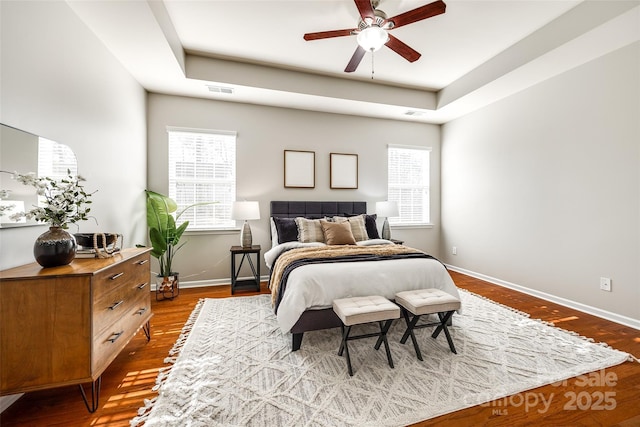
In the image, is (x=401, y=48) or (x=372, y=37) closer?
(x=372, y=37)

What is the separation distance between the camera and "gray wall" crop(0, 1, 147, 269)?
168 cm

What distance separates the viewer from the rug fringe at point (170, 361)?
1535 mm

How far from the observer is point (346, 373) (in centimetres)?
194

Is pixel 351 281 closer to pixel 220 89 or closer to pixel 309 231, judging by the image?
pixel 309 231

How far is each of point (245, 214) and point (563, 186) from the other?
13.3ft

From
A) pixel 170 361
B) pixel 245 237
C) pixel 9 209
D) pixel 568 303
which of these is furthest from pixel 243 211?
pixel 568 303

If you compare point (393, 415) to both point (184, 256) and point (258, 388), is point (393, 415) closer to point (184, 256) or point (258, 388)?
point (258, 388)

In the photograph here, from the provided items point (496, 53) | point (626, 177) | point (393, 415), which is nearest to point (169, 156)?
point (393, 415)

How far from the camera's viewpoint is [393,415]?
61.1 inches

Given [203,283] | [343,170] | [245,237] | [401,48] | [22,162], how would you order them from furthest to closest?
1. [343,170]
2. [203,283]
3. [245,237]
4. [401,48]
5. [22,162]

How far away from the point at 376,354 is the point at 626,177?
3124mm

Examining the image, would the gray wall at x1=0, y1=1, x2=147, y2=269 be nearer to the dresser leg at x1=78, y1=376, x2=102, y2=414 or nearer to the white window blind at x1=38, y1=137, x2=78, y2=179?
the white window blind at x1=38, y1=137, x2=78, y2=179

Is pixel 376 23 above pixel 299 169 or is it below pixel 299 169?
above

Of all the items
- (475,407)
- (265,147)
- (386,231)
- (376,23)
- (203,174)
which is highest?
(376,23)
